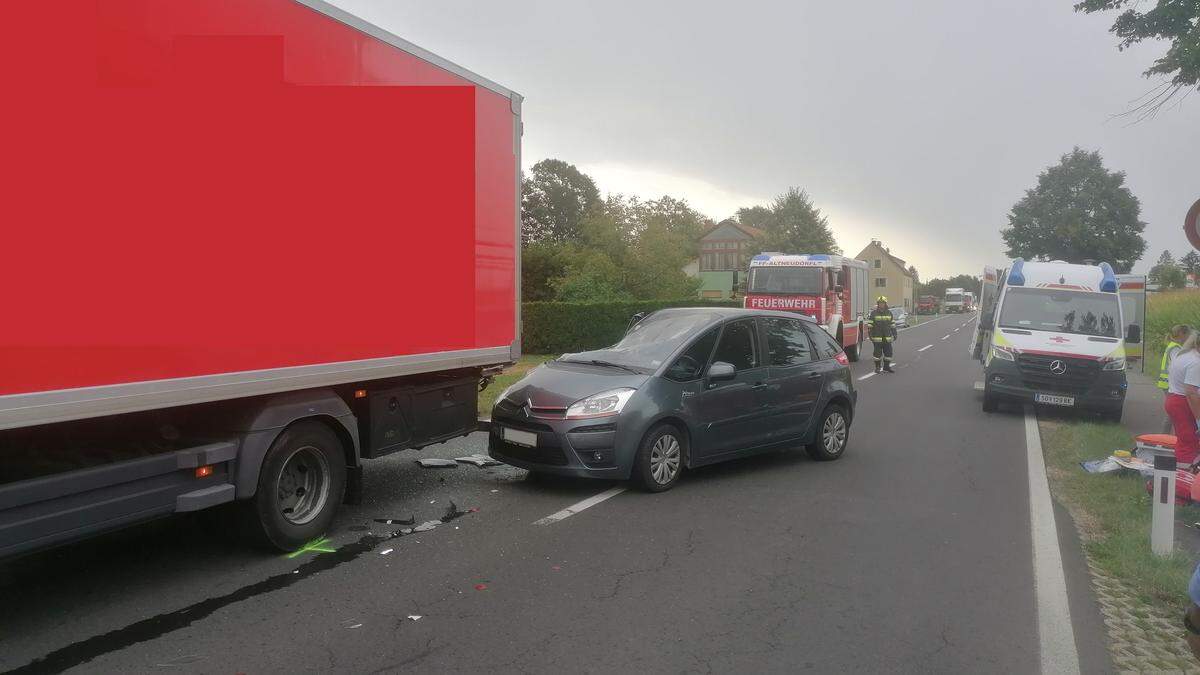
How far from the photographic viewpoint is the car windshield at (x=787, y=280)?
21.1 meters

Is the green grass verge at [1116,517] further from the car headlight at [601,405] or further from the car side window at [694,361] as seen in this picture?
the car headlight at [601,405]

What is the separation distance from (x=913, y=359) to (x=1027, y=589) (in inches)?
872

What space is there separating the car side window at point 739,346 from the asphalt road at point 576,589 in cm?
119

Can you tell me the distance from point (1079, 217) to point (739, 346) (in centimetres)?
7231

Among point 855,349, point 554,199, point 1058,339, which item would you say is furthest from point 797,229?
point 1058,339

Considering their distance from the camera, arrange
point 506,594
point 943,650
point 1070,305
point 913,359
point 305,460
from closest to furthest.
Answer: point 943,650 → point 506,594 → point 305,460 → point 1070,305 → point 913,359

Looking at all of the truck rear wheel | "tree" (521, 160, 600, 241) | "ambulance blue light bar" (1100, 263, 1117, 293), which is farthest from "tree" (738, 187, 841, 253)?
"ambulance blue light bar" (1100, 263, 1117, 293)

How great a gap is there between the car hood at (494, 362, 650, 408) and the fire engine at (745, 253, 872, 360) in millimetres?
13236

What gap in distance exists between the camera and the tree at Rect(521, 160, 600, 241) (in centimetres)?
6875

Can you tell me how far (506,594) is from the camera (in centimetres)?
481

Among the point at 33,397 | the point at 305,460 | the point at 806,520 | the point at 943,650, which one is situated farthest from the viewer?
the point at 806,520

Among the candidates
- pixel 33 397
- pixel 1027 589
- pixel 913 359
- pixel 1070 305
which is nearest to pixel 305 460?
pixel 33 397

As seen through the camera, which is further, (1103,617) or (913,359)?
(913,359)

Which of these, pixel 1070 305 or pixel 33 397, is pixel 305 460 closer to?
pixel 33 397
